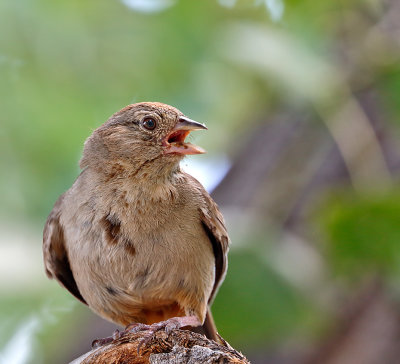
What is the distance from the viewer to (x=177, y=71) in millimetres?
5297

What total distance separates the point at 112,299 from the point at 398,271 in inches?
69.9

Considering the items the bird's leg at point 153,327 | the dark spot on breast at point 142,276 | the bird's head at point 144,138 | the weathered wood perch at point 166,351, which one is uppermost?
the bird's head at point 144,138

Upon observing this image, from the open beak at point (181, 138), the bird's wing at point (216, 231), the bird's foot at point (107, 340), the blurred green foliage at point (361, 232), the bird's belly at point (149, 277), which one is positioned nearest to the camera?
the bird's foot at point (107, 340)

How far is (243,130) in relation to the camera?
20.0ft

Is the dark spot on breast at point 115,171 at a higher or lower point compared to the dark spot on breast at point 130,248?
higher

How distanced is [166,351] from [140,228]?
1059 millimetres

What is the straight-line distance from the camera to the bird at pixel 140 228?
4102mm

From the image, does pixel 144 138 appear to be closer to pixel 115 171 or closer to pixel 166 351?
pixel 115 171

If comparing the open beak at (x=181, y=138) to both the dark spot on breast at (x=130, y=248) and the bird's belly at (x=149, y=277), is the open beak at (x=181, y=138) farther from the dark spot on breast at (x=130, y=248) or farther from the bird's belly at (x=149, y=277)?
the dark spot on breast at (x=130, y=248)

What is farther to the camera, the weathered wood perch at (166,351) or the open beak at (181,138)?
the open beak at (181,138)

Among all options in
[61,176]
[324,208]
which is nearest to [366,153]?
[324,208]

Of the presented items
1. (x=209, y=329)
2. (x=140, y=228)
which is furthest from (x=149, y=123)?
(x=209, y=329)

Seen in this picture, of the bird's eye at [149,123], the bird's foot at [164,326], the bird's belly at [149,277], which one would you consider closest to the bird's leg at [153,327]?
the bird's foot at [164,326]

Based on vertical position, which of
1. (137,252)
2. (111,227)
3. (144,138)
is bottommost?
(137,252)
